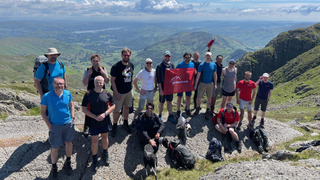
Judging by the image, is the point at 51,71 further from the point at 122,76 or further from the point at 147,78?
the point at 147,78

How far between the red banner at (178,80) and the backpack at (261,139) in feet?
19.0

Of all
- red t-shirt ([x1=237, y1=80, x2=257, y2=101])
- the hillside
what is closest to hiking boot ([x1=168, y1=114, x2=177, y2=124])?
red t-shirt ([x1=237, y1=80, x2=257, y2=101])

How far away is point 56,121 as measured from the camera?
7.90 m

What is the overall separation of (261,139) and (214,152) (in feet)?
13.0

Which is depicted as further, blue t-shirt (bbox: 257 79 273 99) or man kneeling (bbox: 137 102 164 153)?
blue t-shirt (bbox: 257 79 273 99)

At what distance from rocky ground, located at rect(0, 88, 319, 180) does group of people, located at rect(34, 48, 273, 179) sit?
58 centimetres

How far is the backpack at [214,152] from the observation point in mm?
11135

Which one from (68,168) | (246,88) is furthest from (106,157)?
(246,88)

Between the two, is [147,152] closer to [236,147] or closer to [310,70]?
[236,147]

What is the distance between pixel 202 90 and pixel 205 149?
4367 mm

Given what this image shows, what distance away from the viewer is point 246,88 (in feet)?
45.0

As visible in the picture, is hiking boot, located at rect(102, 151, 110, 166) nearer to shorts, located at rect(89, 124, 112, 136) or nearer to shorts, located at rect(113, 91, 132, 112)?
shorts, located at rect(89, 124, 112, 136)

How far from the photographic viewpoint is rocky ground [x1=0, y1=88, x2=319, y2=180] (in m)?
8.97

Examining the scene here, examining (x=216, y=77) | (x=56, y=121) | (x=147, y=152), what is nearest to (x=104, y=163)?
(x=147, y=152)
